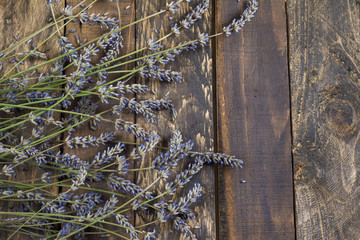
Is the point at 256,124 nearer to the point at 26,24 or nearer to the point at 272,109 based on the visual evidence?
the point at 272,109

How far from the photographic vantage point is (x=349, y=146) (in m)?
1.37

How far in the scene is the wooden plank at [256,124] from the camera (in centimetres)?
131

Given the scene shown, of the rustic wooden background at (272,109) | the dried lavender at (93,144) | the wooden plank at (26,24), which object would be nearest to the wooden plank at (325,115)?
the rustic wooden background at (272,109)

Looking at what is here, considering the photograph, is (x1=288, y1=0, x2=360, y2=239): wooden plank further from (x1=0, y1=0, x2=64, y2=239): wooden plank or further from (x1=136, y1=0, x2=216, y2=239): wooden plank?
(x1=0, y1=0, x2=64, y2=239): wooden plank

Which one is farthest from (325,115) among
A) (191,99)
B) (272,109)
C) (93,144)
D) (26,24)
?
(26,24)

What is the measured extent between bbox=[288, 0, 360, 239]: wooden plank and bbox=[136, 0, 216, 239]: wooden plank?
0.29 m

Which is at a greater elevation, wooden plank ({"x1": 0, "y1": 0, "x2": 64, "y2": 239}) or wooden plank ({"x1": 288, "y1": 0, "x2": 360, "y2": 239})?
wooden plank ({"x1": 0, "y1": 0, "x2": 64, "y2": 239})

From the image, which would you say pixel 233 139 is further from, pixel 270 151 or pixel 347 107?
pixel 347 107

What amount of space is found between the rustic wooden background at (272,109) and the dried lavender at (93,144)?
53 mm

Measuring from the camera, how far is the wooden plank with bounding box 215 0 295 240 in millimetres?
1310

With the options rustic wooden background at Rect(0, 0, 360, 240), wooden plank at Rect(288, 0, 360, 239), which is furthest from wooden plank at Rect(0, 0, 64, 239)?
wooden plank at Rect(288, 0, 360, 239)

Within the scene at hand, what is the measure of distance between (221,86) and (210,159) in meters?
0.26

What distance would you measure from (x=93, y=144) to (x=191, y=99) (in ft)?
1.19

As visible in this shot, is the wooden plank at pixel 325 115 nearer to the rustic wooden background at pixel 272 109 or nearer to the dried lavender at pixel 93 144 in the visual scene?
the rustic wooden background at pixel 272 109
